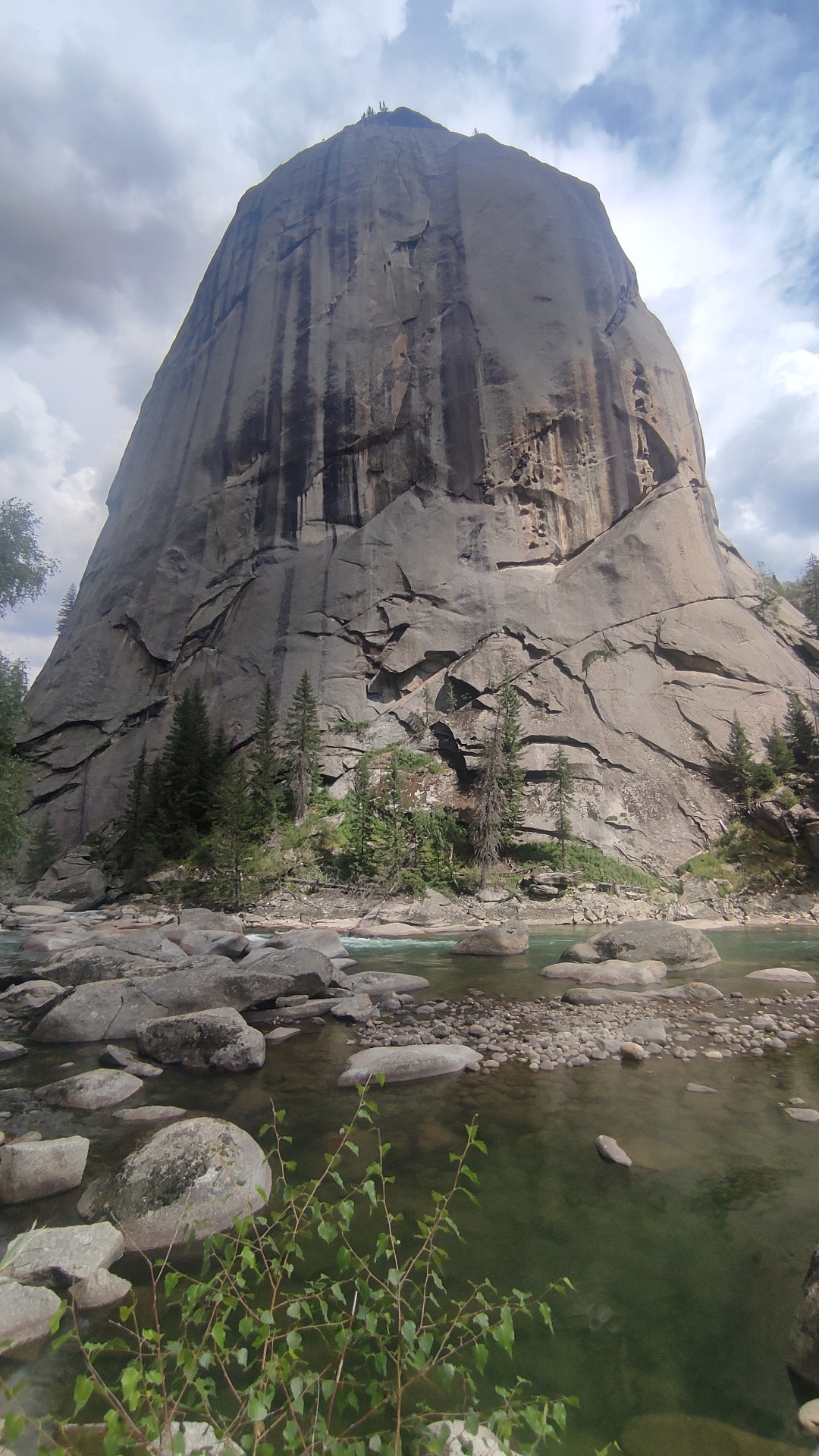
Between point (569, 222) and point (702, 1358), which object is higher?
point (569, 222)

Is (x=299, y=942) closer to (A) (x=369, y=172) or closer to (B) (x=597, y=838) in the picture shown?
(B) (x=597, y=838)

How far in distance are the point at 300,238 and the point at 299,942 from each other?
63.5 metres

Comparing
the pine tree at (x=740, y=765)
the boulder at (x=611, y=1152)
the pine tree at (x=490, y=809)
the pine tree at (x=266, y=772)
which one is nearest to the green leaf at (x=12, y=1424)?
the boulder at (x=611, y=1152)

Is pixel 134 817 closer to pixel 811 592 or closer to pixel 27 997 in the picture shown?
pixel 27 997

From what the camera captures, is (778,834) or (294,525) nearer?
(778,834)

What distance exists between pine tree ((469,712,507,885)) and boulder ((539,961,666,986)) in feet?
50.7

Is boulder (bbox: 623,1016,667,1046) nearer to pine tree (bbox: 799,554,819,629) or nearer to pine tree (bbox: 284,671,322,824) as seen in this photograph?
pine tree (bbox: 284,671,322,824)

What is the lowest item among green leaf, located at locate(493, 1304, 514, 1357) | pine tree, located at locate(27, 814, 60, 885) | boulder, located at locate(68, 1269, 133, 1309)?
boulder, located at locate(68, 1269, 133, 1309)

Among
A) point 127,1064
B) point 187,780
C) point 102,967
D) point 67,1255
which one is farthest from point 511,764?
point 67,1255

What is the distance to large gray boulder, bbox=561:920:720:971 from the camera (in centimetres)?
1616

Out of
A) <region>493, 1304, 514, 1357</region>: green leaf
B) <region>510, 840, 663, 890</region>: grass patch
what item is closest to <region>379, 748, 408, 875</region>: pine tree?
<region>510, 840, 663, 890</region>: grass patch

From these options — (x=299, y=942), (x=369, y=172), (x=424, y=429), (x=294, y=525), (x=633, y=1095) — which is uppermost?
(x=369, y=172)

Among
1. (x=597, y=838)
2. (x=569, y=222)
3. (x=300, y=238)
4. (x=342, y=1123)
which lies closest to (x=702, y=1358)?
(x=342, y=1123)

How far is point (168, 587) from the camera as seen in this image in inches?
2008
